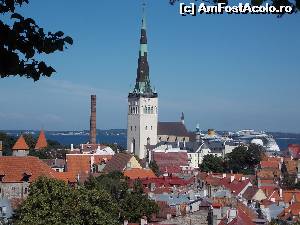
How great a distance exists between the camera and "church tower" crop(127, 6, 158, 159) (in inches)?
4513

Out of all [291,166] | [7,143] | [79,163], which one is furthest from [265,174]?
[7,143]

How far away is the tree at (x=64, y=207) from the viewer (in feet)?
90.8

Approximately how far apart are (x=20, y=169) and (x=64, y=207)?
20.1m

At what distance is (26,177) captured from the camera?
154 feet

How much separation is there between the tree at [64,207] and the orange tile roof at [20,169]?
16098 millimetres

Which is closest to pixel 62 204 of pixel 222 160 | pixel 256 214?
pixel 256 214

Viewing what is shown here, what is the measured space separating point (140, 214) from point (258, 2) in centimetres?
2997

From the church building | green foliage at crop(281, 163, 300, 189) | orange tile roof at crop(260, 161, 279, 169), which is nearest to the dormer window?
green foliage at crop(281, 163, 300, 189)

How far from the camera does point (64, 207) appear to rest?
1112 inches

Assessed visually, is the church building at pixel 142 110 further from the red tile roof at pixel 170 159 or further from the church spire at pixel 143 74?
the red tile roof at pixel 170 159

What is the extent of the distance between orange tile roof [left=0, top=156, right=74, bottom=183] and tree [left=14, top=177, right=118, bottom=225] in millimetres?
16098

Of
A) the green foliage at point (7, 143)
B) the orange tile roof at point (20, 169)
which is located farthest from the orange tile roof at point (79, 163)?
the orange tile roof at point (20, 169)

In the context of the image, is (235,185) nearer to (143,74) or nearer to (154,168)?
(154,168)

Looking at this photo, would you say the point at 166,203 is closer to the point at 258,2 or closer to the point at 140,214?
the point at 140,214
